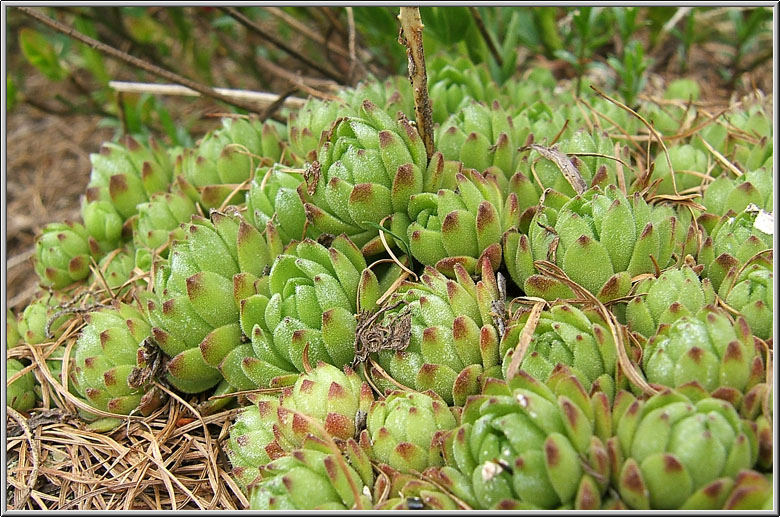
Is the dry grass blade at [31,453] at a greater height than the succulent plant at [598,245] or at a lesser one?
lesser

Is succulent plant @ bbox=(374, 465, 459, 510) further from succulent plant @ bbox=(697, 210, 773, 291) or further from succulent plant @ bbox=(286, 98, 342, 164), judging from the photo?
succulent plant @ bbox=(286, 98, 342, 164)

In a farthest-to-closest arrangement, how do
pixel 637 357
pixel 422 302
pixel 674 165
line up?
pixel 674 165 < pixel 422 302 < pixel 637 357

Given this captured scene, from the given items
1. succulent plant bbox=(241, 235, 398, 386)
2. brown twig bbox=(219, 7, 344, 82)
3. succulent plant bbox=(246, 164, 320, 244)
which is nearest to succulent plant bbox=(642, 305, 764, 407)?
succulent plant bbox=(241, 235, 398, 386)

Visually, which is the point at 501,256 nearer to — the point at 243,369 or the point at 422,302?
the point at 422,302

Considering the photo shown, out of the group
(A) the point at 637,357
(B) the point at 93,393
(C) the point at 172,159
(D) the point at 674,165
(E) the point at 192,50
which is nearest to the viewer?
(A) the point at 637,357

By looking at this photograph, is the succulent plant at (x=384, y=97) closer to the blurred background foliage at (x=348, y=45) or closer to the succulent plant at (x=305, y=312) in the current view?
the blurred background foliage at (x=348, y=45)

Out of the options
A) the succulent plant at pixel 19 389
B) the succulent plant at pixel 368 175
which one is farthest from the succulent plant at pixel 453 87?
the succulent plant at pixel 19 389

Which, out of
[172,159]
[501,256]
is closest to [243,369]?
[501,256]
